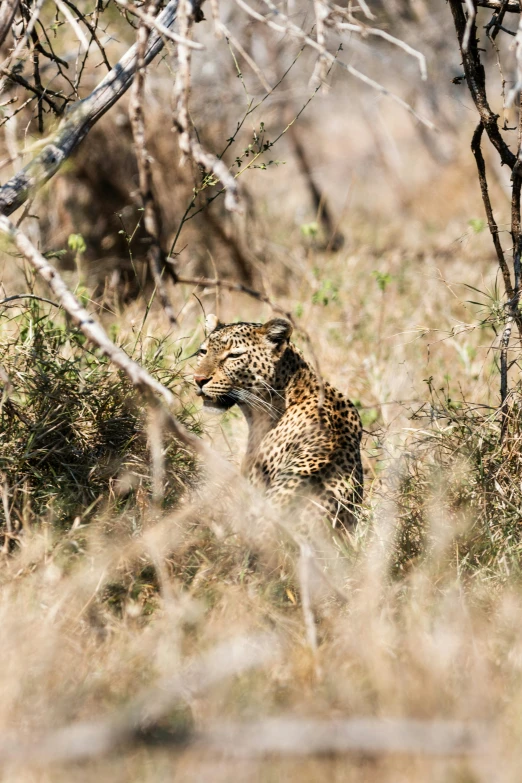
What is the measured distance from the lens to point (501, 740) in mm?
2609

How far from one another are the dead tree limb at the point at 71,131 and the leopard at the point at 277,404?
5.68ft

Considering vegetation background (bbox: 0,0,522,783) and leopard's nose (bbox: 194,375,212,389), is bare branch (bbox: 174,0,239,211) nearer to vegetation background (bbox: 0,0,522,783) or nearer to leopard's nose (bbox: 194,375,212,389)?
vegetation background (bbox: 0,0,522,783)

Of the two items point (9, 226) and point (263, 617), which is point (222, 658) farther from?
point (9, 226)

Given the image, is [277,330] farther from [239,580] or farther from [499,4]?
[499,4]

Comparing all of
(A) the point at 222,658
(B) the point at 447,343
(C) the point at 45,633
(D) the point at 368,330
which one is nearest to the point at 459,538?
(A) the point at 222,658

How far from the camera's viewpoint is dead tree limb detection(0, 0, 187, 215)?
11.7 ft

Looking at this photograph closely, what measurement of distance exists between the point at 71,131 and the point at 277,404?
7.07 feet

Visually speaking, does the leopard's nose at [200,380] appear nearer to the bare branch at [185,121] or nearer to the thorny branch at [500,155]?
the thorny branch at [500,155]

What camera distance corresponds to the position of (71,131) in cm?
367

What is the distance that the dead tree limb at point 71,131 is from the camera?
3.58 meters

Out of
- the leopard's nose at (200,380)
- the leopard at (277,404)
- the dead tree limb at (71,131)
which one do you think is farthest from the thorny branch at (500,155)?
the leopard's nose at (200,380)

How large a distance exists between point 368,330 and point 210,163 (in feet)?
17.8

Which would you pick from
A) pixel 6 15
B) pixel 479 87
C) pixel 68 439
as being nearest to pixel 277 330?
pixel 68 439

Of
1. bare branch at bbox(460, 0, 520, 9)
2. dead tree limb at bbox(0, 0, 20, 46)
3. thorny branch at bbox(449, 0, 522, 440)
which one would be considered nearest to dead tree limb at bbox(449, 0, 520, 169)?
thorny branch at bbox(449, 0, 522, 440)
